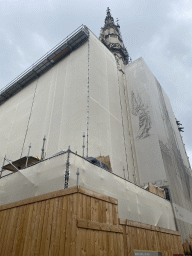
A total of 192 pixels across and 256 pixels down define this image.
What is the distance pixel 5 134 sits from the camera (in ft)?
63.0

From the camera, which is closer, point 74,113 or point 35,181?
point 35,181

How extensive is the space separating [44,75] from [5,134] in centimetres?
688

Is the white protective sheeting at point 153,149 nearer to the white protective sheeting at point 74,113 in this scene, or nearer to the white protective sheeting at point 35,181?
the white protective sheeting at point 74,113

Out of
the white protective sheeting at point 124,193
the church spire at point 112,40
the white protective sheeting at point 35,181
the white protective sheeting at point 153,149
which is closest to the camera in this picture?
the white protective sheeting at point 35,181

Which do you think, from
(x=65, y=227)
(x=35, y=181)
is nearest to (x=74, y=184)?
(x=35, y=181)

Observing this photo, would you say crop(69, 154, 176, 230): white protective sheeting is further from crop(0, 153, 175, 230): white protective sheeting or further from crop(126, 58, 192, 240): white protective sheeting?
crop(126, 58, 192, 240): white protective sheeting

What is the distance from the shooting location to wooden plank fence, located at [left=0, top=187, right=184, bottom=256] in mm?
4664

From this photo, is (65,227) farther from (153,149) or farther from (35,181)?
(153,149)

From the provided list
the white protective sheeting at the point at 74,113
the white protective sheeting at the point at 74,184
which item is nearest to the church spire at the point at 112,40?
the white protective sheeting at the point at 74,113

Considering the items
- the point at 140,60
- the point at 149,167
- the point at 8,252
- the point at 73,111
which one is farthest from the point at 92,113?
the point at 140,60

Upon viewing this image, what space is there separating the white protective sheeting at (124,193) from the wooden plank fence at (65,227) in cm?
141

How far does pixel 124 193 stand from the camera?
341 inches

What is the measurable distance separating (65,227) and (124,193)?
4394mm

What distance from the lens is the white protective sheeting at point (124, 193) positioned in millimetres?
7309
